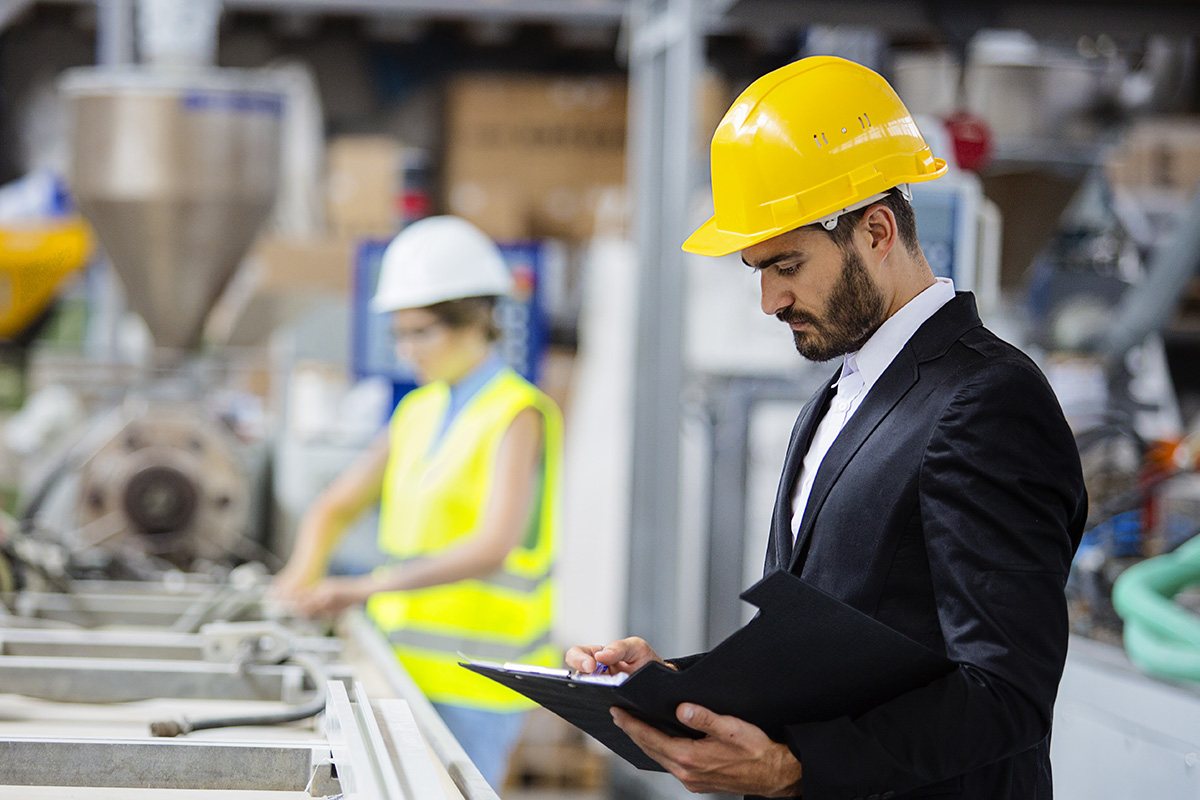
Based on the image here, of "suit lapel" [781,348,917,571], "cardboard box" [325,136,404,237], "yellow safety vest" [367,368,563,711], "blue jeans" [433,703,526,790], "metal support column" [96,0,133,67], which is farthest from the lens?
"cardboard box" [325,136,404,237]

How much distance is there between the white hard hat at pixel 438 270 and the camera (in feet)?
10.1

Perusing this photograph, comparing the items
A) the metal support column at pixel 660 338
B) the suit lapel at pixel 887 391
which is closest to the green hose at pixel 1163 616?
the suit lapel at pixel 887 391

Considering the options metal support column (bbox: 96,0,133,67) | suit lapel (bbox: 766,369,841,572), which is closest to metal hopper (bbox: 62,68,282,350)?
suit lapel (bbox: 766,369,841,572)

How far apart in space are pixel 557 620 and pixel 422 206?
1660 mm

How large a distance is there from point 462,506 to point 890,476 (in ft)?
5.65

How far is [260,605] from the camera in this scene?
2697 millimetres

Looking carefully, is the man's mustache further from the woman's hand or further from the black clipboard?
the woman's hand

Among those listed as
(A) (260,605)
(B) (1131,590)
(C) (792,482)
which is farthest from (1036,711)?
(A) (260,605)

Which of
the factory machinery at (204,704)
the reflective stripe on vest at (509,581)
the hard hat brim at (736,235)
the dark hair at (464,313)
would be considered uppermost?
the hard hat brim at (736,235)

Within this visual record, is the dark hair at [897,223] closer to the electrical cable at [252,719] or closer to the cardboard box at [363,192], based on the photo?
the electrical cable at [252,719]

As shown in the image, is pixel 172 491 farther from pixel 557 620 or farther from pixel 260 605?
pixel 557 620

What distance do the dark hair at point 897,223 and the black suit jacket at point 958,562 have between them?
12 cm

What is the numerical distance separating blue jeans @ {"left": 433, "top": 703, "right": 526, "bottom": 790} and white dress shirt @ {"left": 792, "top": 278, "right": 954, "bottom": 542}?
1.45m

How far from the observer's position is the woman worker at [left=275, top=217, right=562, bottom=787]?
2879mm
